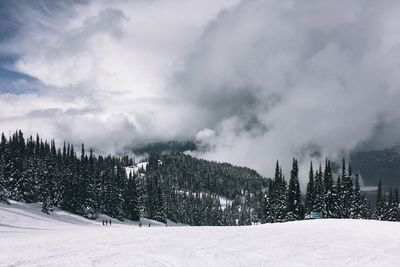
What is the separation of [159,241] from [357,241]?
14031 millimetres

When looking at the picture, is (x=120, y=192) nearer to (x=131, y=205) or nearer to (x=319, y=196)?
(x=131, y=205)

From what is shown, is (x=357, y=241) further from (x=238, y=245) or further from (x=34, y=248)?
(x=34, y=248)

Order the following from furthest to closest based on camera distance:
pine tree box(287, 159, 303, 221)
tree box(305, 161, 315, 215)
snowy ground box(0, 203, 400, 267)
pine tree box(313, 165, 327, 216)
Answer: tree box(305, 161, 315, 215) < pine tree box(287, 159, 303, 221) < pine tree box(313, 165, 327, 216) < snowy ground box(0, 203, 400, 267)

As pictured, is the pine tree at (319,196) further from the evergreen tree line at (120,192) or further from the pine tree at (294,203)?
the pine tree at (294,203)

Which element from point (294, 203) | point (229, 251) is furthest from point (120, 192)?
point (229, 251)

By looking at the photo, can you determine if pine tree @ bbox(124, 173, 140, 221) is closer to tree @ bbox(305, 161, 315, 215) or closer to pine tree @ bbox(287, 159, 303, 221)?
pine tree @ bbox(287, 159, 303, 221)

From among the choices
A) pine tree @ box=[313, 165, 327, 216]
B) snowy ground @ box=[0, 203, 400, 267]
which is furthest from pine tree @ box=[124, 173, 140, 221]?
snowy ground @ box=[0, 203, 400, 267]

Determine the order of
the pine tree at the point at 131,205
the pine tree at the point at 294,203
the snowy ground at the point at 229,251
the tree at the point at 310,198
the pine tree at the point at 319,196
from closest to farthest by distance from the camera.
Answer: the snowy ground at the point at 229,251, the pine tree at the point at 319,196, the pine tree at the point at 294,203, the tree at the point at 310,198, the pine tree at the point at 131,205

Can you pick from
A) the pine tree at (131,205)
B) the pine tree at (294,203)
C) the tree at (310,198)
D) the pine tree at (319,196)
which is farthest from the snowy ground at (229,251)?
the pine tree at (131,205)

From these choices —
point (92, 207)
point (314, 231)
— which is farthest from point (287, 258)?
point (92, 207)

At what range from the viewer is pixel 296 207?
80.6 meters

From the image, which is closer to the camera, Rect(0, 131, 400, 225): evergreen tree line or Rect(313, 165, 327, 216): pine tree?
Rect(313, 165, 327, 216): pine tree

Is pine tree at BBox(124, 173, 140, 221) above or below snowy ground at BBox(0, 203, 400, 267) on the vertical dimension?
below

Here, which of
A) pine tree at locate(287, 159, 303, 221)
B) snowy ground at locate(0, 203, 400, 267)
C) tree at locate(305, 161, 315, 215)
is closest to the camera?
snowy ground at locate(0, 203, 400, 267)
